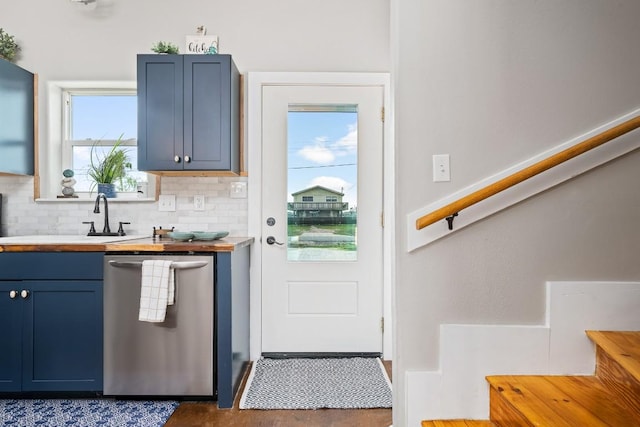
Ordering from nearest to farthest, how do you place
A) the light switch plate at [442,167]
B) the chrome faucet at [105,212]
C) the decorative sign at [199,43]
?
the light switch plate at [442,167] < the chrome faucet at [105,212] < the decorative sign at [199,43]

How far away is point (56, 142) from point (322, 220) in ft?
6.69

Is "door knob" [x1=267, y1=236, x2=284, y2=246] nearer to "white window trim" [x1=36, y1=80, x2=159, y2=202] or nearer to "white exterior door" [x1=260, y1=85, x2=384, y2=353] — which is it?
"white exterior door" [x1=260, y1=85, x2=384, y2=353]

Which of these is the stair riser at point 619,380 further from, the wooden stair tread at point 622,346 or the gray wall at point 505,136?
the gray wall at point 505,136

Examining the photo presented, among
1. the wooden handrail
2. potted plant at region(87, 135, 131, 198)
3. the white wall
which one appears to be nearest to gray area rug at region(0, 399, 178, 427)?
the white wall

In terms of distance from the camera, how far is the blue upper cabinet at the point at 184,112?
98.7 inches

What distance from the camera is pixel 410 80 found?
1.66m

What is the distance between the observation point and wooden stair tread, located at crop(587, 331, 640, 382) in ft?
4.23

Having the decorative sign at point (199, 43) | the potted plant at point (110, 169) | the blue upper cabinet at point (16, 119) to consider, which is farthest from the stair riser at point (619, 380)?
the blue upper cabinet at point (16, 119)

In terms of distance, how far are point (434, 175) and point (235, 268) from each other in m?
1.26

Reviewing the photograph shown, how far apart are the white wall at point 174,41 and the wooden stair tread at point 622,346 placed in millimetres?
2130

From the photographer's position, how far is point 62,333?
2188mm

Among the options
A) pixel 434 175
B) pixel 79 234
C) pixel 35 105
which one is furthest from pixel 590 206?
pixel 35 105

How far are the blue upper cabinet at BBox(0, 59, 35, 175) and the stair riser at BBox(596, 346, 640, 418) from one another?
3390 millimetres

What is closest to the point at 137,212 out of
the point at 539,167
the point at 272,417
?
the point at 272,417
